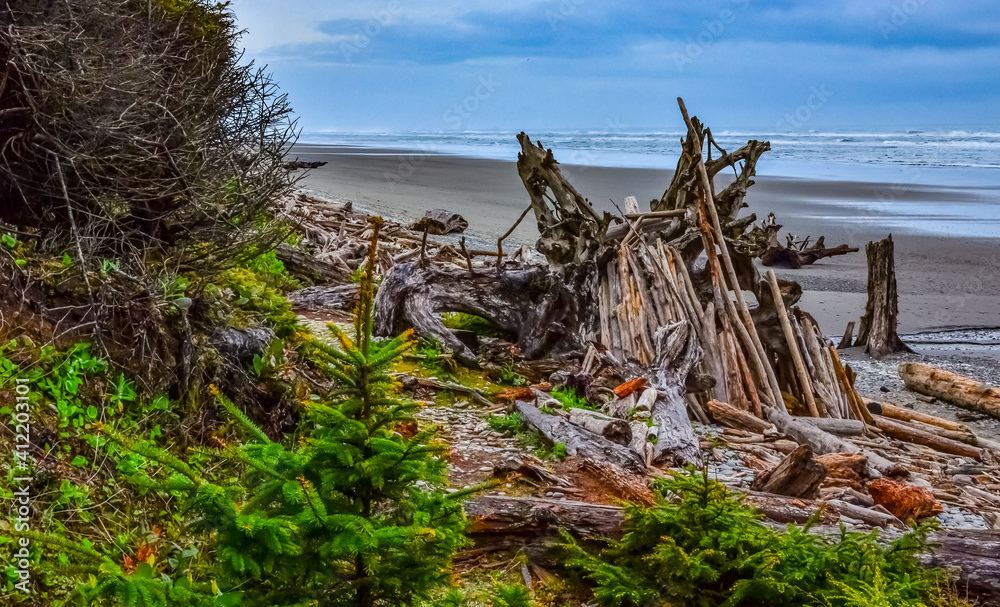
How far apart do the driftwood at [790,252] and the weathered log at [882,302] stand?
5615mm

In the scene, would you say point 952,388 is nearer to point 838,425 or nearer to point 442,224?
point 838,425

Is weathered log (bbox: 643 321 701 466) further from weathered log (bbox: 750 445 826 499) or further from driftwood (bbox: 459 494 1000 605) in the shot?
driftwood (bbox: 459 494 1000 605)

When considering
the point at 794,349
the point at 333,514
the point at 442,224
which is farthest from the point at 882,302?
the point at 333,514

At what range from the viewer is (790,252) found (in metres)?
17.4

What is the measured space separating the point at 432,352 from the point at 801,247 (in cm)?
1340

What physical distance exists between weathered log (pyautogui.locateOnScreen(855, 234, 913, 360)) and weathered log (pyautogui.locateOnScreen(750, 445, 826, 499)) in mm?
7507

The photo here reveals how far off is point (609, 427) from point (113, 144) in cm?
403

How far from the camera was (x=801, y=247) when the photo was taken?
17.9 metres

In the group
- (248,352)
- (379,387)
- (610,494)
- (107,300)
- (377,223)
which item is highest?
(377,223)

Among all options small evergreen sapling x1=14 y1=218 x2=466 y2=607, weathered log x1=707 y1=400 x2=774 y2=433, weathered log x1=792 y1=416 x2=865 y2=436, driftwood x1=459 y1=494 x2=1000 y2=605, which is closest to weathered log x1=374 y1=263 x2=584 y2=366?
weathered log x1=707 y1=400 x2=774 y2=433

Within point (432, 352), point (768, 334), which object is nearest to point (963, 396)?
point (768, 334)

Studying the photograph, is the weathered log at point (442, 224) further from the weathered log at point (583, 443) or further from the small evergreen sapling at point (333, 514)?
the small evergreen sapling at point (333, 514)

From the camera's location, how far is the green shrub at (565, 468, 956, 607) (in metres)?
3.09

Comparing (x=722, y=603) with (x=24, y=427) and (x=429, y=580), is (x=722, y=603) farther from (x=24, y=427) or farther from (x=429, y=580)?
(x=24, y=427)
